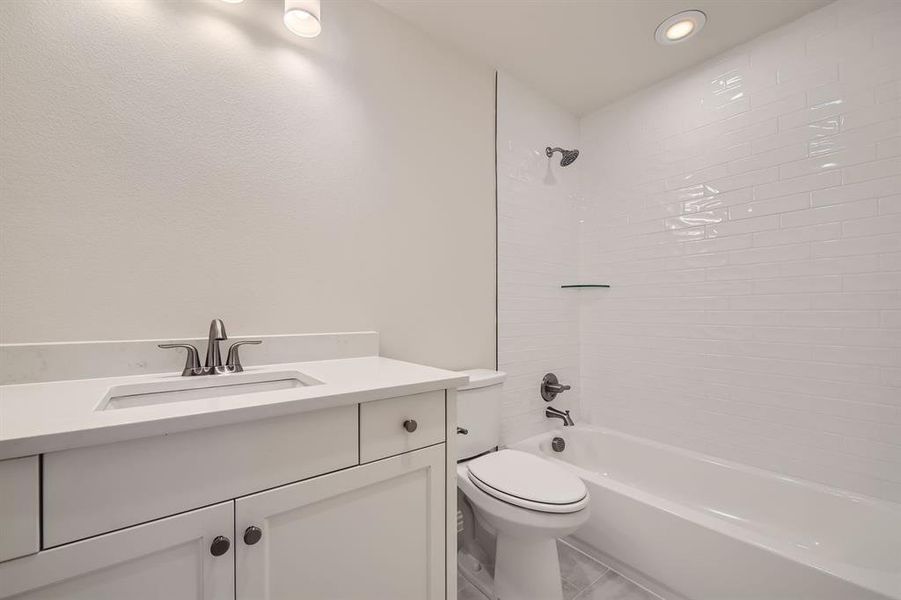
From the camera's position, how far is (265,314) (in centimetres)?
122

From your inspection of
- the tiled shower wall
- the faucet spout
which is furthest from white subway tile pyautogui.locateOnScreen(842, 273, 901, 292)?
the faucet spout

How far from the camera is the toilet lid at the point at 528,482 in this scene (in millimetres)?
1169

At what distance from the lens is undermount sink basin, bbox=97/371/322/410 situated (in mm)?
873

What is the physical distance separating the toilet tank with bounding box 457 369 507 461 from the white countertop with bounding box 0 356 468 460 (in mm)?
566

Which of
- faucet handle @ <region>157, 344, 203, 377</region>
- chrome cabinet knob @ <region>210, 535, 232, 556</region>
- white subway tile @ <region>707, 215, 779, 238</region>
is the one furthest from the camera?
white subway tile @ <region>707, 215, 779, 238</region>

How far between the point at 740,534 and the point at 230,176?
2.04 metres

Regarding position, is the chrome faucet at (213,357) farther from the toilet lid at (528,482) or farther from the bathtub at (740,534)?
the bathtub at (740,534)

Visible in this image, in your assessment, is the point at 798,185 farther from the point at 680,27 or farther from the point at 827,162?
the point at 680,27

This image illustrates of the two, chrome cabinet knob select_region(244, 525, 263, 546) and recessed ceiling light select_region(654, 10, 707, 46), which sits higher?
recessed ceiling light select_region(654, 10, 707, 46)

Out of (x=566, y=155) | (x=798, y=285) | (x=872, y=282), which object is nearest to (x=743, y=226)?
(x=798, y=285)

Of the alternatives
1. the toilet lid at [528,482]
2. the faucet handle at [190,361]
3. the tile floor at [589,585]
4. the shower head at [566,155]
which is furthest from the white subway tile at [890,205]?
the faucet handle at [190,361]

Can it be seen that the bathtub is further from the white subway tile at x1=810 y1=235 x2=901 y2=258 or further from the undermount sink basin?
the undermount sink basin

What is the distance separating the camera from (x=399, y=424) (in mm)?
885

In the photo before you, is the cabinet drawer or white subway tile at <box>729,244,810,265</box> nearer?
the cabinet drawer
